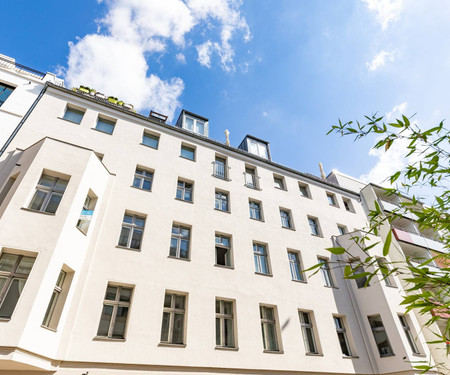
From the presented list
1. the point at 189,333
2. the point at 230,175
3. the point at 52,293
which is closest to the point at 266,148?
the point at 230,175

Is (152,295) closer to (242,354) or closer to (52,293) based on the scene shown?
(52,293)

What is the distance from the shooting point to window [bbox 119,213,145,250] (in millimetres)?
11586

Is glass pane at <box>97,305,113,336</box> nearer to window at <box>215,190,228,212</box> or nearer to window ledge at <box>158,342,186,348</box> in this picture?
window ledge at <box>158,342,186,348</box>

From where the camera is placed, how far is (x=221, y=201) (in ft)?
50.8

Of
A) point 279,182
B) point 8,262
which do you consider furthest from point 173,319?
point 279,182

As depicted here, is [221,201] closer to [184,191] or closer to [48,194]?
[184,191]

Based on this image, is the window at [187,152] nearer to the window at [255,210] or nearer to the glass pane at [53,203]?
the window at [255,210]

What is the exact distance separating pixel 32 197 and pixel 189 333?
7127mm

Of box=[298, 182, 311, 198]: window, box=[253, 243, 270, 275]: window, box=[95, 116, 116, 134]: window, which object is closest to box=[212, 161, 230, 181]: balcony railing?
box=[253, 243, 270, 275]: window

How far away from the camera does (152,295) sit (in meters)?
10.5

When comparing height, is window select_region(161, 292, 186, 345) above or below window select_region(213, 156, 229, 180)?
below

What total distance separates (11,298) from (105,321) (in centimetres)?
301

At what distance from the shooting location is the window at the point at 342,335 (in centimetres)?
1298

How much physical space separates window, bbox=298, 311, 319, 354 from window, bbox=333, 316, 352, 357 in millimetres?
1508
